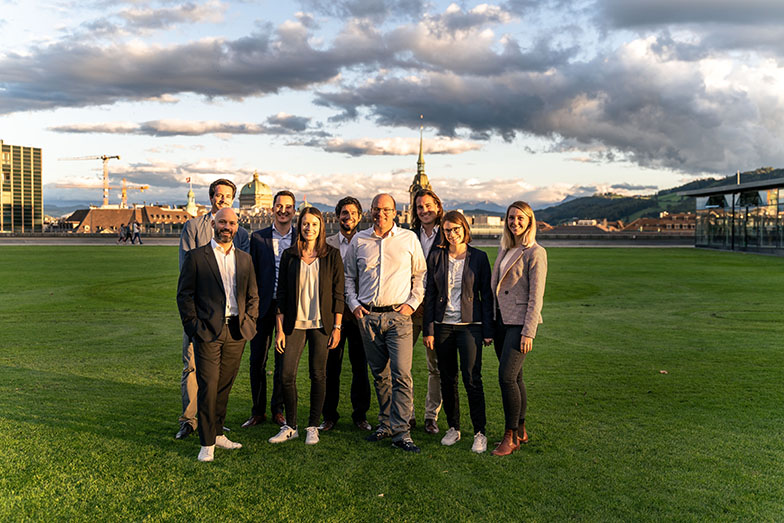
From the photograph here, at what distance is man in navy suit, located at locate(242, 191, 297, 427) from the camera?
5594mm

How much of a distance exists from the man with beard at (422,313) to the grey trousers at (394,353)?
349 millimetres

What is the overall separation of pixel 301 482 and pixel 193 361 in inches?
65.5

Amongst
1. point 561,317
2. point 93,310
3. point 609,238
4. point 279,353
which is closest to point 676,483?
point 279,353

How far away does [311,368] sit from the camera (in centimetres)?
542

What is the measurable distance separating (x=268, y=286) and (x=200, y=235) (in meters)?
0.76

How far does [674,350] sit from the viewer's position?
914cm

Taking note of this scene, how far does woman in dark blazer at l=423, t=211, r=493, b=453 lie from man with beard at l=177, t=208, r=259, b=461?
1506 millimetres

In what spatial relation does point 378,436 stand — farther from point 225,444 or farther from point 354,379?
point 225,444

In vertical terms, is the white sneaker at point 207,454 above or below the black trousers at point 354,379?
below

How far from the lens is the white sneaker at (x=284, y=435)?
529 centimetres

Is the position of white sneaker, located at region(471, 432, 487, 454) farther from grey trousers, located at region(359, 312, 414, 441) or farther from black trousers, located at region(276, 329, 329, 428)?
black trousers, located at region(276, 329, 329, 428)

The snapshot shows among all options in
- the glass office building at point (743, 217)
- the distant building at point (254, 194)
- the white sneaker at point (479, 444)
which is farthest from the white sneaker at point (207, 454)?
the distant building at point (254, 194)

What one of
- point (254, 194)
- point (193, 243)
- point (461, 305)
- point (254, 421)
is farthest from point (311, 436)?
point (254, 194)

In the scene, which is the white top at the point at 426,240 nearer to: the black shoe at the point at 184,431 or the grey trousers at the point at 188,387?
the grey trousers at the point at 188,387
